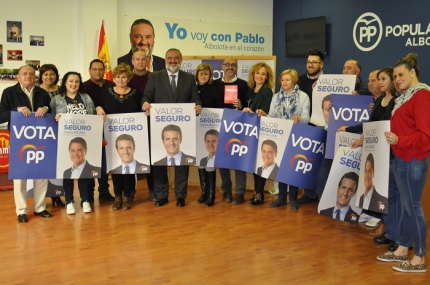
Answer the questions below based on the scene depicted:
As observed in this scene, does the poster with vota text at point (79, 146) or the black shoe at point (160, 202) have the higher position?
the poster with vota text at point (79, 146)

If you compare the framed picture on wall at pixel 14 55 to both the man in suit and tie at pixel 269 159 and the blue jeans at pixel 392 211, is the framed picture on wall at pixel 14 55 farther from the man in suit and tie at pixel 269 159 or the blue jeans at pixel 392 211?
the blue jeans at pixel 392 211

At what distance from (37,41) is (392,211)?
5.65 metres

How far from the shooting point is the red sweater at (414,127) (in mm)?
3525

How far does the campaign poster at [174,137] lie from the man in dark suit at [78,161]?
27.3 inches

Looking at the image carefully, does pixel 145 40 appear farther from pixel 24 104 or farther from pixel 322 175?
pixel 322 175

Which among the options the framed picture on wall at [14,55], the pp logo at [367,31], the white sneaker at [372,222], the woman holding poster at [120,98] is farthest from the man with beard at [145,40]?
the white sneaker at [372,222]

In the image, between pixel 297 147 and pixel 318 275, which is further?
pixel 297 147

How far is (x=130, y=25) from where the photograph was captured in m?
8.25

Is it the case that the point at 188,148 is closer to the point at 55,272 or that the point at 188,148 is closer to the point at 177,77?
the point at 177,77

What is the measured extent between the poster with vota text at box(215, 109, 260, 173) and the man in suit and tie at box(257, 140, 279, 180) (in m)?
0.13

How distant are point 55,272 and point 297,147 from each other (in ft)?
8.86

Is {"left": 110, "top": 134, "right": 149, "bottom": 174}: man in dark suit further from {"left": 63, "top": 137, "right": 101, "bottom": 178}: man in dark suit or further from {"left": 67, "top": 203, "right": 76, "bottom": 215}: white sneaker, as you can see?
{"left": 67, "top": 203, "right": 76, "bottom": 215}: white sneaker

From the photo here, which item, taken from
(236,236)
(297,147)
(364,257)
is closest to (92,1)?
(297,147)

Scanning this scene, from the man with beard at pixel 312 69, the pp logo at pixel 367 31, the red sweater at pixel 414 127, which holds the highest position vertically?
the pp logo at pixel 367 31
